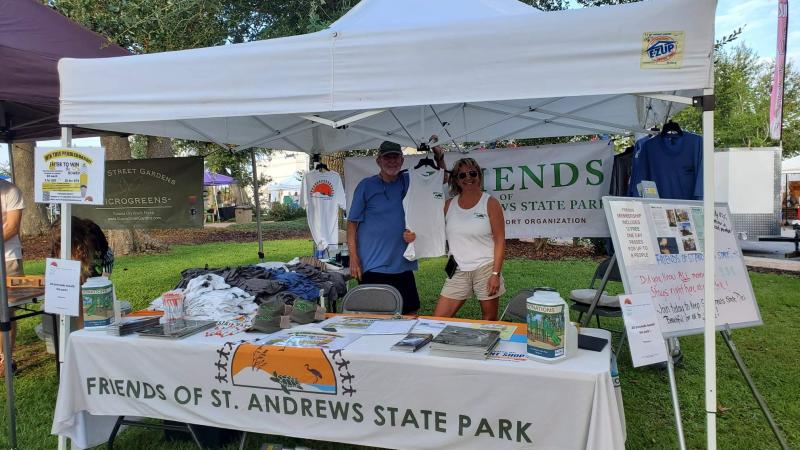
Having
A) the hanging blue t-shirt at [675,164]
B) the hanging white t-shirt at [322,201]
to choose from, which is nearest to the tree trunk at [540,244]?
the hanging white t-shirt at [322,201]

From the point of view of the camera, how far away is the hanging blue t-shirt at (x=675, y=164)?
3.19 metres

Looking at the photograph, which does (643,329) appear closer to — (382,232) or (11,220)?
(382,232)

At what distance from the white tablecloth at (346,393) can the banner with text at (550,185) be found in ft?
7.95

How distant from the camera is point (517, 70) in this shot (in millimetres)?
1968

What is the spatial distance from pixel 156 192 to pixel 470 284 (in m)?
2.82

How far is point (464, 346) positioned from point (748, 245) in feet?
34.3

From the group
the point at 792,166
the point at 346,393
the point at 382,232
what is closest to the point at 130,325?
the point at 346,393

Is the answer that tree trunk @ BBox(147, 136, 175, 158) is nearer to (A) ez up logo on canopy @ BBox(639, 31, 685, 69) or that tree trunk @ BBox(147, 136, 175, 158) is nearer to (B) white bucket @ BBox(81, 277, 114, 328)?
(B) white bucket @ BBox(81, 277, 114, 328)

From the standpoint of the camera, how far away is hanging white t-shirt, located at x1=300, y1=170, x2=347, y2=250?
4.98 metres

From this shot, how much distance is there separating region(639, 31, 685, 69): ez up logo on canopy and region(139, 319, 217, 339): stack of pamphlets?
2.36 metres

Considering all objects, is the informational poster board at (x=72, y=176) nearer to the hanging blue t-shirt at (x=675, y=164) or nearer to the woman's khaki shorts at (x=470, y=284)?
the woman's khaki shorts at (x=470, y=284)

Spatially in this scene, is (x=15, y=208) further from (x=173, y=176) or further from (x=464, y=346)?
(x=464, y=346)

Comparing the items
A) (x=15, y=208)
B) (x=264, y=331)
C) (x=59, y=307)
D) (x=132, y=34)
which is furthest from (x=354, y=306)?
(x=132, y=34)

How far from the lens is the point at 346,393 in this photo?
6.55ft
